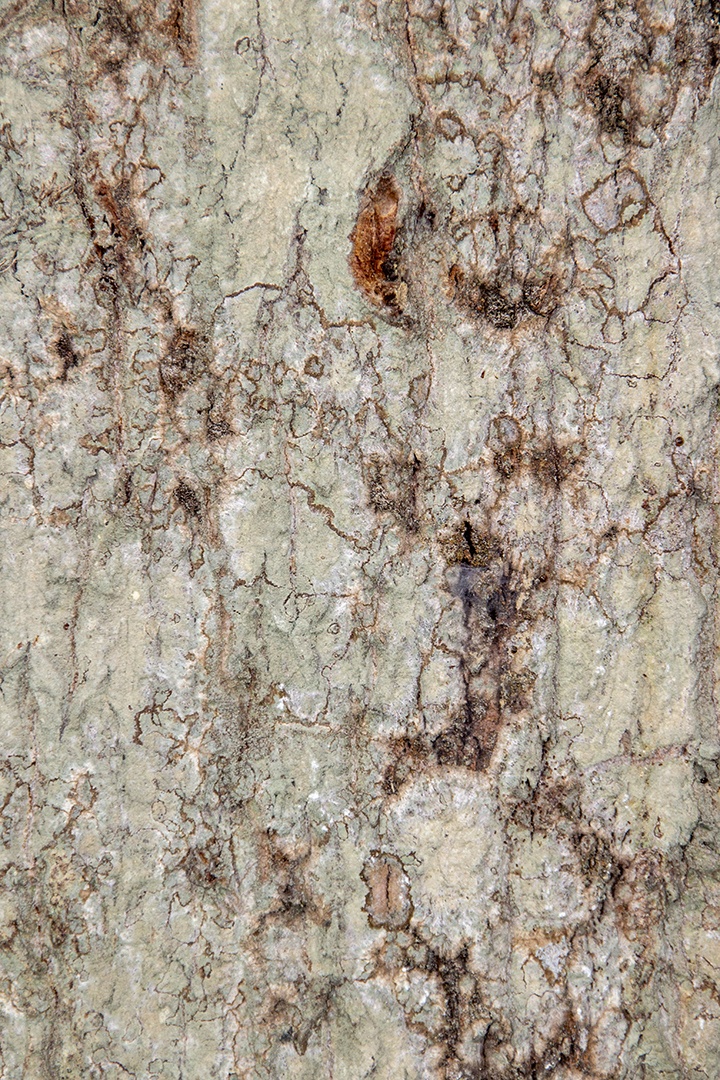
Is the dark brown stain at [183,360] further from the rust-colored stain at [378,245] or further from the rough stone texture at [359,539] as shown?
the rust-colored stain at [378,245]

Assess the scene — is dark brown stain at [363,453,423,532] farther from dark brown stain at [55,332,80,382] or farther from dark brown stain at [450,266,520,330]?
dark brown stain at [55,332,80,382]

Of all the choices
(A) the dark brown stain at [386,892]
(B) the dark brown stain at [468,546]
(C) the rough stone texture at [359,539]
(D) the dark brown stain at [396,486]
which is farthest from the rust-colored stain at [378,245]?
(A) the dark brown stain at [386,892]

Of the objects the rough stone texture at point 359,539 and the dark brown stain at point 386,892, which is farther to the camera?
the dark brown stain at point 386,892

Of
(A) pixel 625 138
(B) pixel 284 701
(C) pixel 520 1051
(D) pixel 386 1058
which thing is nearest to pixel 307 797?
(B) pixel 284 701

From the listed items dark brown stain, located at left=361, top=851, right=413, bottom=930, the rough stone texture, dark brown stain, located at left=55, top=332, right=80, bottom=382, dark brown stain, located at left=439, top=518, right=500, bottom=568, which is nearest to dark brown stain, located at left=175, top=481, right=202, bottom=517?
the rough stone texture

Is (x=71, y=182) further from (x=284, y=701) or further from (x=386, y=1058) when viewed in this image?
(x=386, y=1058)

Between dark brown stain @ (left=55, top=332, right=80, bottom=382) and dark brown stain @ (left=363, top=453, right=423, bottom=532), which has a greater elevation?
dark brown stain @ (left=55, top=332, right=80, bottom=382)

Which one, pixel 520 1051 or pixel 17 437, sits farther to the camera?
pixel 520 1051

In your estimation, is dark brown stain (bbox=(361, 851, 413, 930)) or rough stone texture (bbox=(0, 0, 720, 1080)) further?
dark brown stain (bbox=(361, 851, 413, 930))
